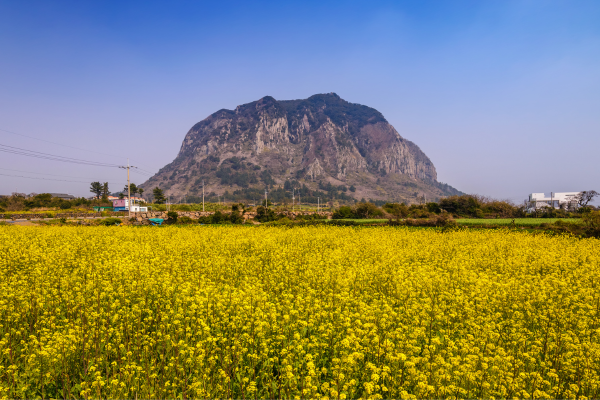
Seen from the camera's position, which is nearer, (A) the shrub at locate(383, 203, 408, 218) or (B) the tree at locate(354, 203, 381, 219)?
(A) the shrub at locate(383, 203, 408, 218)

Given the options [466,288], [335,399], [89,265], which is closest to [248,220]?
[89,265]

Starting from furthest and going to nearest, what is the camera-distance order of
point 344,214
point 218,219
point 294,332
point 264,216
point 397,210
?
point 344,214 < point 397,210 < point 264,216 < point 218,219 < point 294,332

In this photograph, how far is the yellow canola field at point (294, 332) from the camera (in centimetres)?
443

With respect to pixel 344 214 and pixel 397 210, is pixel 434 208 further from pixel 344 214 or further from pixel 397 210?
pixel 344 214

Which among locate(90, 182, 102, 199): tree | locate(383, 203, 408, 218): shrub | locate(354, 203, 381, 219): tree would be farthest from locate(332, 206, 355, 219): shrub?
locate(90, 182, 102, 199): tree

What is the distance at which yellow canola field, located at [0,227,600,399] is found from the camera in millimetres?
4430

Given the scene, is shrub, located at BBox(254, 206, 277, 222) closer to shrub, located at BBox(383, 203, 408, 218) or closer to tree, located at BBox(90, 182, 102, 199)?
shrub, located at BBox(383, 203, 408, 218)

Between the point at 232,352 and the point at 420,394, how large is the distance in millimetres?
3088

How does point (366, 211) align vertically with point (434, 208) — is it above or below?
below

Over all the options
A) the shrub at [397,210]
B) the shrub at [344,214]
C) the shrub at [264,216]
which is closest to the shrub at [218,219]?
the shrub at [264,216]

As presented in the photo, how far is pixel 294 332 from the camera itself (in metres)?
5.89

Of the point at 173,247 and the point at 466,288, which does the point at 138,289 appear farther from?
the point at 466,288

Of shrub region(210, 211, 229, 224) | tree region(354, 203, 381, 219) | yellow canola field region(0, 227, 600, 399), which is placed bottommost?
yellow canola field region(0, 227, 600, 399)

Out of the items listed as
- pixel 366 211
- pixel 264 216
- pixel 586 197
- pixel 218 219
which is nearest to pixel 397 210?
pixel 366 211
